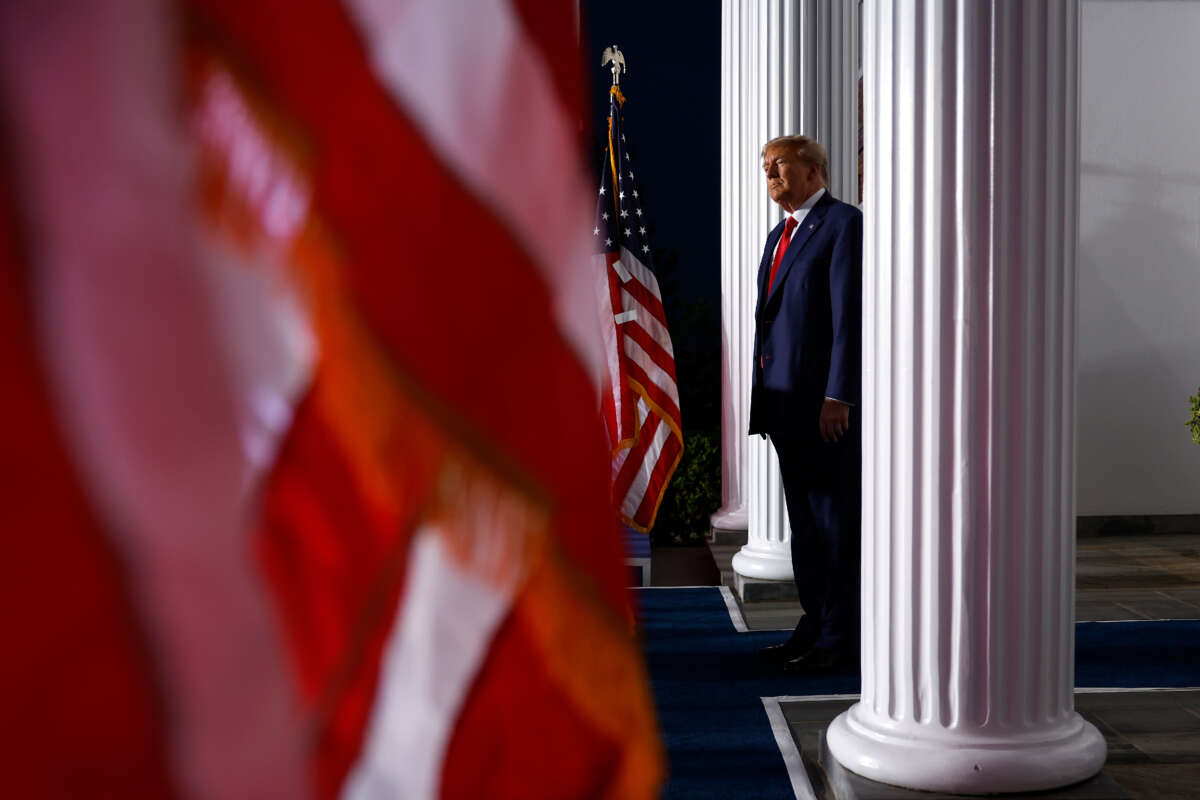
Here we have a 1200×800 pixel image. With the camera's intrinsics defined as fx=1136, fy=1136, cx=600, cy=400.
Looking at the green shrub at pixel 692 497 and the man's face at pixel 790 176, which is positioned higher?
the man's face at pixel 790 176

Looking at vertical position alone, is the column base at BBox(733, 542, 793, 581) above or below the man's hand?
below

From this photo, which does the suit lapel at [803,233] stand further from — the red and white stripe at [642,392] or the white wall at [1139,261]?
the white wall at [1139,261]

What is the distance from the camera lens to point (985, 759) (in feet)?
7.70

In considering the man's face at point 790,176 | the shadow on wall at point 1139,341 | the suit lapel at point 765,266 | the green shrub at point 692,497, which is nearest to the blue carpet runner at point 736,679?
the suit lapel at point 765,266

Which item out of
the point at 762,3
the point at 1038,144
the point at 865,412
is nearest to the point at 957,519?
the point at 865,412

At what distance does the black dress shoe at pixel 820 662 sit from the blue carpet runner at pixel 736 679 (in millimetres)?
44

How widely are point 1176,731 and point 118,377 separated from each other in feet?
10.3

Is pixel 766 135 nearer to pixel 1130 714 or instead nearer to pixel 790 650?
pixel 790 650

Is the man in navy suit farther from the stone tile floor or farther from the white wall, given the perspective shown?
the white wall

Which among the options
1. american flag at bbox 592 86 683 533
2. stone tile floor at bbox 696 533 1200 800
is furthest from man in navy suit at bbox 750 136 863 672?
american flag at bbox 592 86 683 533

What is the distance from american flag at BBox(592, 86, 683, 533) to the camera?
5207 millimetres

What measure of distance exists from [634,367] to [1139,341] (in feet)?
13.1

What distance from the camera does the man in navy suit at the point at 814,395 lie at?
3.56m

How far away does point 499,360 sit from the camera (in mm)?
665
